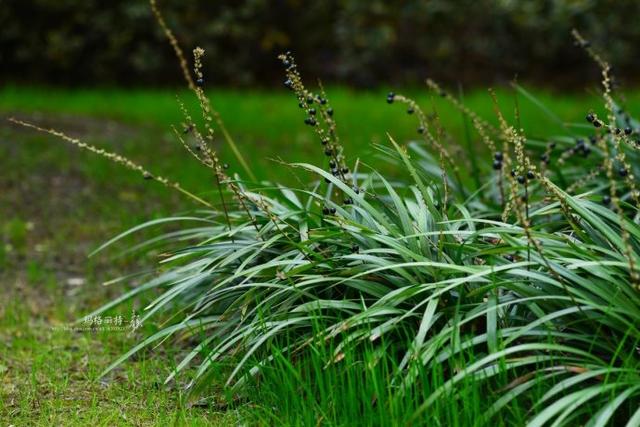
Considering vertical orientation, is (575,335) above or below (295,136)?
below

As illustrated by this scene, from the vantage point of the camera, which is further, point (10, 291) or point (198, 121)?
point (198, 121)

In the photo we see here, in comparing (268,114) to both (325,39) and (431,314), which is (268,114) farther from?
(431,314)

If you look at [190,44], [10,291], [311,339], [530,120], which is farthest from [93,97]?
[311,339]

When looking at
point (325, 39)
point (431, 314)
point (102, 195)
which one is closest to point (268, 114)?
point (325, 39)

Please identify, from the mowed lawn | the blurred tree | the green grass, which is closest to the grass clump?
the mowed lawn

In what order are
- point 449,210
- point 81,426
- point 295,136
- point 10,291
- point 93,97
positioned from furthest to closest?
1. point 93,97
2. point 295,136
3. point 10,291
4. point 449,210
5. point 81,426

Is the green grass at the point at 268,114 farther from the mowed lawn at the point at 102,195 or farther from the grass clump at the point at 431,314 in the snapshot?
the grass clump at the point at 431,314

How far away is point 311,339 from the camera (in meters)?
3.40

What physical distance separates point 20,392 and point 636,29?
9.71 m

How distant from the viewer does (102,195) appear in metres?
7.44

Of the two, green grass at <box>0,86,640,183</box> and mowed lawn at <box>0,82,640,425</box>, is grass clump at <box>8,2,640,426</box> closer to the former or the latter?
mowed lawn at <box>0,82,640,425</box>

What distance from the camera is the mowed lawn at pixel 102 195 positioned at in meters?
3.82

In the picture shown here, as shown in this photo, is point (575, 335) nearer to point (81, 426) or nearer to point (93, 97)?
point (81, 426)

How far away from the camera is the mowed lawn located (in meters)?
3.82
